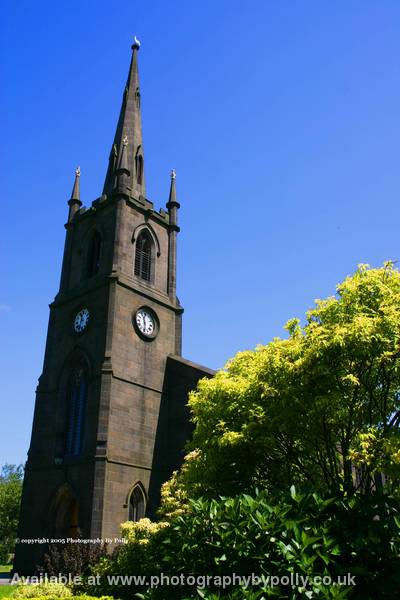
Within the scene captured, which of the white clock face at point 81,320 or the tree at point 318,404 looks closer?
the tree at point 318,404

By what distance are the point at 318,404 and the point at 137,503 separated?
1794 centimetres

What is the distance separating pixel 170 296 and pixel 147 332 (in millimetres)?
3911

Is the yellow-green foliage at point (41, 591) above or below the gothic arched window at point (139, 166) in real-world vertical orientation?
below

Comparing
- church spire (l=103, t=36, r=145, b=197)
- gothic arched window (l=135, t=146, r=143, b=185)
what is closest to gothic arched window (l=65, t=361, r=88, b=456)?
church spire (l=103, t=36, r=145, b=197)

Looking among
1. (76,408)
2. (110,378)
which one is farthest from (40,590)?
(76,408)

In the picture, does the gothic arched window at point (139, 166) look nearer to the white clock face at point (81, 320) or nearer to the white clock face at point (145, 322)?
the white clock face at point (145, 322)

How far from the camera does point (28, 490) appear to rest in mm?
31781

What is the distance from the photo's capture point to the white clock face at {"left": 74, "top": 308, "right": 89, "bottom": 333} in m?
33.2

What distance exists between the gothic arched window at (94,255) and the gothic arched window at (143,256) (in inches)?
105

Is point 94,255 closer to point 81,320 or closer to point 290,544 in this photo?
point 81,320

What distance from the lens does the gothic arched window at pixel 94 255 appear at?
36156 millimetres

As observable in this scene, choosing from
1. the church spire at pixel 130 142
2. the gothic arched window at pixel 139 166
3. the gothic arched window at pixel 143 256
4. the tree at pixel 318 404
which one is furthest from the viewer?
the gothic arched window at pixel 139 166

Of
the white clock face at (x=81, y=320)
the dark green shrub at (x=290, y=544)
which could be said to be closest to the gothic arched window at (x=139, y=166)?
the white clock face at (x=81, y=320)

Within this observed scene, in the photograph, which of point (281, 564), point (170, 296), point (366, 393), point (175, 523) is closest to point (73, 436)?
point (170, 296)
